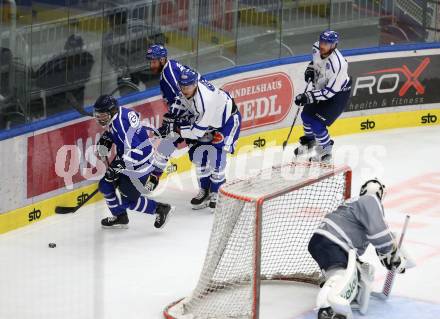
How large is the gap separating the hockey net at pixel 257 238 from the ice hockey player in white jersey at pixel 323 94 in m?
2.09

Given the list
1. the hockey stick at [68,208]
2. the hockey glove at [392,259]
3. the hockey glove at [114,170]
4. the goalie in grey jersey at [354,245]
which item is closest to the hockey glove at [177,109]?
the hockey glove at [114,170]

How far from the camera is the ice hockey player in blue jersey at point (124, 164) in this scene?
7.78 metres

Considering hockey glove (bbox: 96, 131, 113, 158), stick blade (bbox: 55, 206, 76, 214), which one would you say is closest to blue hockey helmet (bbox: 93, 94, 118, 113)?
hockey glove (bbox: 96, 131, 113, 158)

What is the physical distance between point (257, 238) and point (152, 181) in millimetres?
2363

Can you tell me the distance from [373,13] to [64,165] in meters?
3.98

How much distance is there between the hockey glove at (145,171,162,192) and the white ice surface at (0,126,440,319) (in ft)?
0.74

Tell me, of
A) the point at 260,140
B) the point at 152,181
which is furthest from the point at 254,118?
the point at 152,181

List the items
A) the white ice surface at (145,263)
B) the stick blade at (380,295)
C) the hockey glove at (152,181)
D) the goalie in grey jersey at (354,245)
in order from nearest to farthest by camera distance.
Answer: the goalie in grey jersey at (354,245) → the white ice surface at (145,263) → the stick blade at (380,295) → the hockey glove at (152,181)

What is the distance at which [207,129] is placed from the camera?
27.4 ft

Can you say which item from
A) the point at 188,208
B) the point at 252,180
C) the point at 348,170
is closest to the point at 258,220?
the point at 252,180

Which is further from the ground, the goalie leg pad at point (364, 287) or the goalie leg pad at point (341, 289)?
the goalie leg pad at point (341, 289)

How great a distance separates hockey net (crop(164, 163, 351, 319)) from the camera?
20.8 ft

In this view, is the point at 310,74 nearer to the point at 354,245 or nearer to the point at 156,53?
the point at 156,53

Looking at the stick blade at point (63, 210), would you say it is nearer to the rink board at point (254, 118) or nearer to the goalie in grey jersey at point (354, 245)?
the rink board at point (254, 118)
